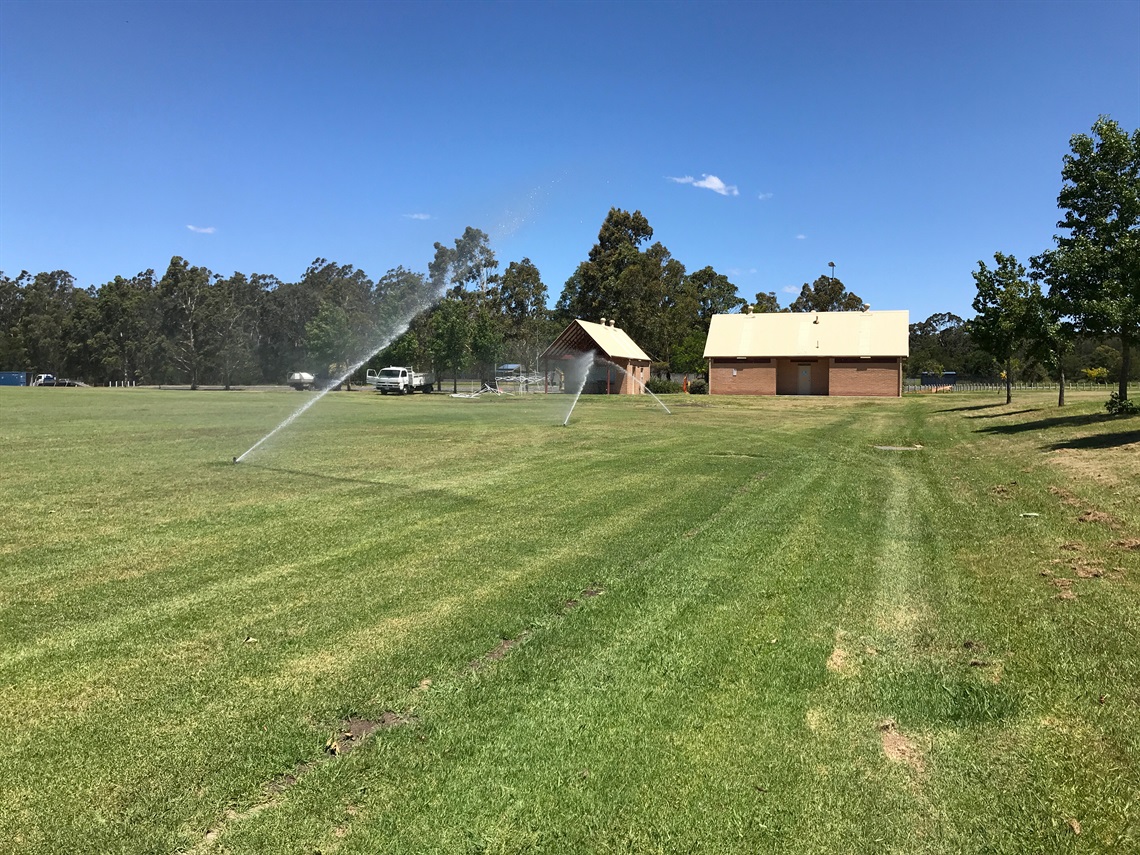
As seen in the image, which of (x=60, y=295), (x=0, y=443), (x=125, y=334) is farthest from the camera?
(x=60, y=295)

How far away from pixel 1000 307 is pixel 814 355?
80.2 feet

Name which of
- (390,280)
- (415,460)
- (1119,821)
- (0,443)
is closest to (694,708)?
(1119,821)

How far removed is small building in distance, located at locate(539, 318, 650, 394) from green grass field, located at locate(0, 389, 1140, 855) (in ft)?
153

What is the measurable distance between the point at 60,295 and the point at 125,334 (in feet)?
127

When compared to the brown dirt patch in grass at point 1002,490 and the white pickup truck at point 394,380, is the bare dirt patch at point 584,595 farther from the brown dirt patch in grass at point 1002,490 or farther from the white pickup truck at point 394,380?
the white pickup truck at point 394,380

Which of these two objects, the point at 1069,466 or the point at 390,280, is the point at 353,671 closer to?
the point at 390,280

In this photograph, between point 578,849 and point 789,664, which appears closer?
point 578,849

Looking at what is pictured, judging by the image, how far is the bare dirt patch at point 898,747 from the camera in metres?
3.88

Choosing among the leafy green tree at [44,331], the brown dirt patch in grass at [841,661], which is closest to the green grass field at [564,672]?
the brown dirt patch in grass at [841,661]

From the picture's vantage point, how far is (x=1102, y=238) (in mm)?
22047

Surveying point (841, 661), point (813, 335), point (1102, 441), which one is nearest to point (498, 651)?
point (841, 661)

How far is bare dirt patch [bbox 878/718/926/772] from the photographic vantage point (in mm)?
3881

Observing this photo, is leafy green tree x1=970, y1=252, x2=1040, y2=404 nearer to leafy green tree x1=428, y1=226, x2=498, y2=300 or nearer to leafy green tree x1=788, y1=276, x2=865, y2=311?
leafy green tree x1=428, y1=226, x2=498, y2=300

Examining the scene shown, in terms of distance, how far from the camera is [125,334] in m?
92.7
